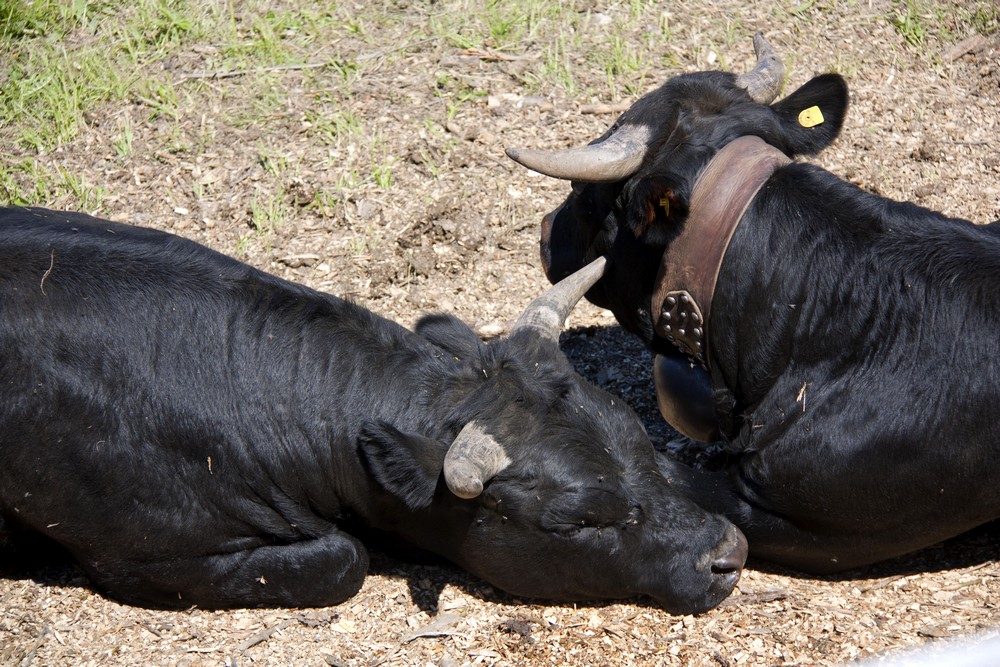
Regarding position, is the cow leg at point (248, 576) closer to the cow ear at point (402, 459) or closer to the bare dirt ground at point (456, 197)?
the bare dirt ground at point (456, 197)

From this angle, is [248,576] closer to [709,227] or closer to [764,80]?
[709,227]

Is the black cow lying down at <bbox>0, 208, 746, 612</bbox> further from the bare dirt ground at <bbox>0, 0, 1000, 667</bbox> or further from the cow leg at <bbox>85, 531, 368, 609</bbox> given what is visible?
the bare dirt ground at <bbox>0, 0, 1000, 667</bbox>

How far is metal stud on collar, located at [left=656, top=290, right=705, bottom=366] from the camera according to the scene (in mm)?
4797

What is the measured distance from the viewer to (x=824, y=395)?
4.44 meters

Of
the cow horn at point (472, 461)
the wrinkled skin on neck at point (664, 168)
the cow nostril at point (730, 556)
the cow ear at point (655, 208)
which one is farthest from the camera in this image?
the wrinkled skin on neck at point (664, 168)

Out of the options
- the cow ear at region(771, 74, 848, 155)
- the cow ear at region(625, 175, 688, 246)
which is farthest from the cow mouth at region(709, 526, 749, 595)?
the cow ear at region(771, 74, 848, 155)

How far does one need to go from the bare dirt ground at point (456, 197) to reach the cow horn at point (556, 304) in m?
1.24

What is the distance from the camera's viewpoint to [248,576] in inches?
178

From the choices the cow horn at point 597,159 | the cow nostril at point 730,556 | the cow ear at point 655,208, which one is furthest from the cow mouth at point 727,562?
the cow horn at point 597,159

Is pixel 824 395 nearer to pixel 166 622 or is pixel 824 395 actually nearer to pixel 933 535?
pixel 933 535

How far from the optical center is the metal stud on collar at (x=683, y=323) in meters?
4.80

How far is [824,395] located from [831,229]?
29.5 inches

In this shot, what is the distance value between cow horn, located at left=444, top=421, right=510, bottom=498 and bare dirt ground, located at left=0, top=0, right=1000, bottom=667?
0.86 metres

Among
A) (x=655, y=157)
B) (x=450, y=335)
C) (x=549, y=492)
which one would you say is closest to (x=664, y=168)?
(x=655, y=157)
